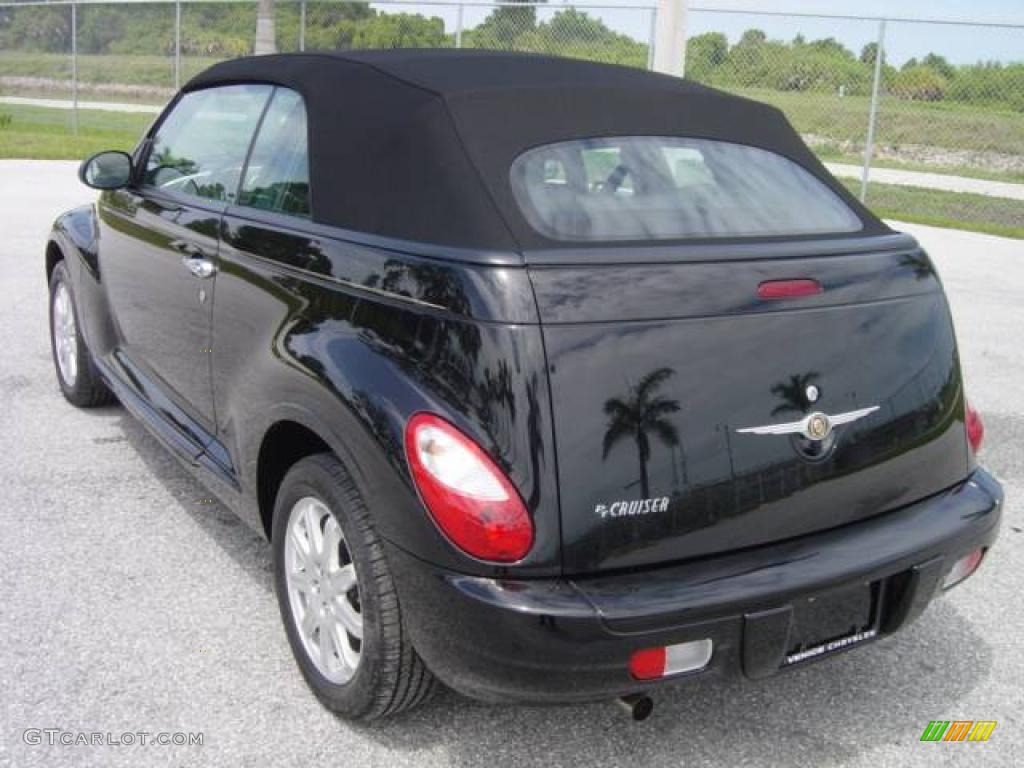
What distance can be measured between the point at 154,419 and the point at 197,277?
67 centimetres

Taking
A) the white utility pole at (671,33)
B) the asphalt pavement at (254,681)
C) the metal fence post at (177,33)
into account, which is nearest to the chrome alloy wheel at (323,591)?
the asphalt pavement at (254,681)

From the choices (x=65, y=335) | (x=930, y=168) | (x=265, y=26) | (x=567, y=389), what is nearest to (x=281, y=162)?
(x=567, y=389)

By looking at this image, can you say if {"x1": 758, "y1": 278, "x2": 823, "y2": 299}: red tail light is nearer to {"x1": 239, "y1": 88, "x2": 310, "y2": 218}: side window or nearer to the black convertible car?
the black convertible car

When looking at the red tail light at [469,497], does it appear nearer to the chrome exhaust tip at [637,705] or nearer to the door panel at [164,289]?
the chrome exhaust tip at [637,705]

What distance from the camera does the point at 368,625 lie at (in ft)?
8.27

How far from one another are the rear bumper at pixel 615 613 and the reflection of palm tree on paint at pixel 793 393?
31 centimetres

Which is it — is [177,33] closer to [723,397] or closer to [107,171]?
[107,171]

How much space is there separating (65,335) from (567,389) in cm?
368

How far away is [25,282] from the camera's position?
8.00m

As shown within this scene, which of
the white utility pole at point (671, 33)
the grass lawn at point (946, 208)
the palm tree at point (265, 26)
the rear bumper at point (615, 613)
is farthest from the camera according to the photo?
the palm tree at point (265, 26)

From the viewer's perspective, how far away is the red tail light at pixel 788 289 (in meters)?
2.49

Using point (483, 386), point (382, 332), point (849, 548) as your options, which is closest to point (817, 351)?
point (849, 548)

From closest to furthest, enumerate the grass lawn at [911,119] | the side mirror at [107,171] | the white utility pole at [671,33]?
the side mirror at [107,171], the white utility pole at [671,33], the grass lawn at [911,119]

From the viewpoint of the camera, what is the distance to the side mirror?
4.14 meters
